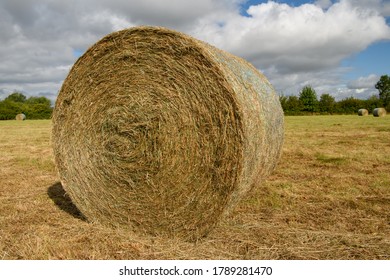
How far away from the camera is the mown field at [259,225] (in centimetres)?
397

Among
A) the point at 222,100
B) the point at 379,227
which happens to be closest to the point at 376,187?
the point at 379,227

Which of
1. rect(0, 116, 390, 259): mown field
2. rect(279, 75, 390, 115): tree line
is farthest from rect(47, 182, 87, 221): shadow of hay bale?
rect(279, 75, 390, 115): tree line

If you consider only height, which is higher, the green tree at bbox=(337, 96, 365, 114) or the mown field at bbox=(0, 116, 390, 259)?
the green tree at bbox=(337, 96, 365, 114)

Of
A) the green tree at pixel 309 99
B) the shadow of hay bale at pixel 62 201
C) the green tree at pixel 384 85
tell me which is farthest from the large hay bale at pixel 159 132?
the green tree at pixel 384 85

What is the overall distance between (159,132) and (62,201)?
8.52ft

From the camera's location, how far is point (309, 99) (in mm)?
60344

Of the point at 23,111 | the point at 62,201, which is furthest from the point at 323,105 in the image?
the point at 62,201

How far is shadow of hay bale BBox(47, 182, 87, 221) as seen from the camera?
546 centimetres

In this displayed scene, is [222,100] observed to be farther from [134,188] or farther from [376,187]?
[376,187]

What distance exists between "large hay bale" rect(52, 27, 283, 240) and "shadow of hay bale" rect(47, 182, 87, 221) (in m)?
0.46

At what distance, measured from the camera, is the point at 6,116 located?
172 feet

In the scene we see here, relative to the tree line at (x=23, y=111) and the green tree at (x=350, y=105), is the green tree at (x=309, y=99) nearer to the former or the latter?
the green tree at (x=350, y=105)

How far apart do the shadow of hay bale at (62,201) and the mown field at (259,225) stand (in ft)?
0.05

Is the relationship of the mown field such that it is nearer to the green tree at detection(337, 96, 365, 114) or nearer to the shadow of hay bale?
the shadow of hay bale
